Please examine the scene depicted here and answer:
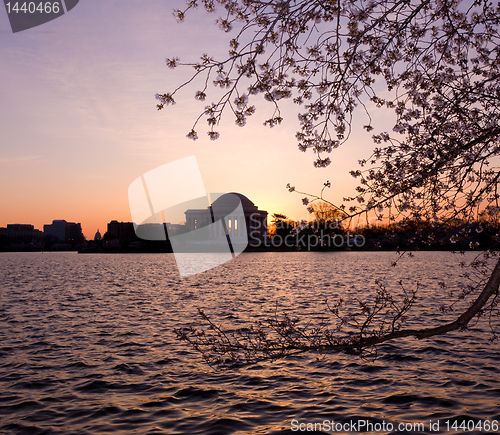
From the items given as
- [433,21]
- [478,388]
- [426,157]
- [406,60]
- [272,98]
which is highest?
[433,21]

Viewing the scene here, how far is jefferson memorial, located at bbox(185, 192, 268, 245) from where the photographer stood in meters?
141

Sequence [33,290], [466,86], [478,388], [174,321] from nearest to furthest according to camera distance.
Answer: [466,86]
[478,388]
[174,321]
[33,290]

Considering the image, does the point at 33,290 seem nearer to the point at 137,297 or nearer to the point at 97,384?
the point at 137,297

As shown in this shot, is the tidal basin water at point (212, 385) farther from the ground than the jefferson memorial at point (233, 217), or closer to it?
closer to it

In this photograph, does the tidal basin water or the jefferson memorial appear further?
the jefferson memorial

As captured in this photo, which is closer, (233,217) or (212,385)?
(212,385)

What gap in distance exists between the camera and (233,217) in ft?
475

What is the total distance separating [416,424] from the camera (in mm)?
8039

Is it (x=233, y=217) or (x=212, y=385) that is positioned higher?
(x=233, y=217)

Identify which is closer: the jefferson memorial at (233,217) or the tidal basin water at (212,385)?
the tidal basin water at (212,385)

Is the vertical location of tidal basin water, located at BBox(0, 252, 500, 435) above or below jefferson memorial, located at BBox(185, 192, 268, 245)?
below

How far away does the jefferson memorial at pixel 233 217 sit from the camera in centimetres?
14125

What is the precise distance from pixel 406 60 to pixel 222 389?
8331mm

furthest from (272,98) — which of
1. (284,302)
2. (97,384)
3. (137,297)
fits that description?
(137,297)
